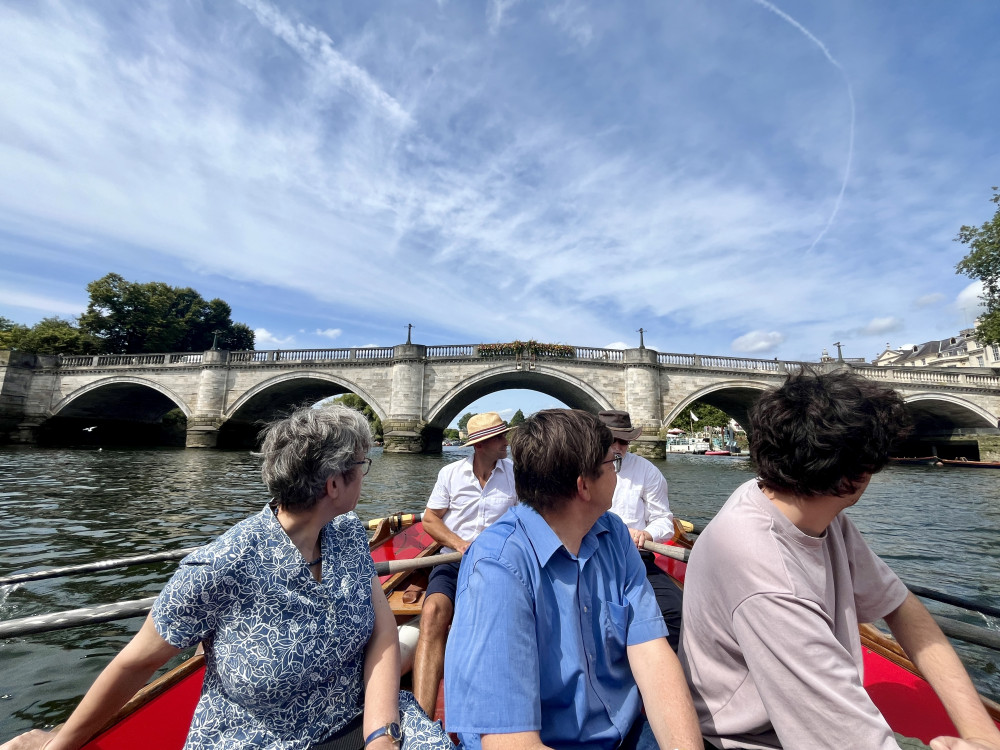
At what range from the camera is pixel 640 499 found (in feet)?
12.2

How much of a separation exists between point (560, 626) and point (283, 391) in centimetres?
2715

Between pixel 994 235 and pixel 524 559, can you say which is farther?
pixel 994 235

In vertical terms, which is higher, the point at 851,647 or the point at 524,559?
the point at 524,559

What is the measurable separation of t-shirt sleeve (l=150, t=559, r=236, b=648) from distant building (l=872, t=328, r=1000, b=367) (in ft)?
206

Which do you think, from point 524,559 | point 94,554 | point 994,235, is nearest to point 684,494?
point 94,554

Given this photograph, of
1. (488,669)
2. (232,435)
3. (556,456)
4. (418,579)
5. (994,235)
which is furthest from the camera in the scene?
(232,435)

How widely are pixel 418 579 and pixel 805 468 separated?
2968 mm

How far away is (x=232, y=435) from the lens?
2509cm

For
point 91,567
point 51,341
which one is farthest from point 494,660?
point 51,341

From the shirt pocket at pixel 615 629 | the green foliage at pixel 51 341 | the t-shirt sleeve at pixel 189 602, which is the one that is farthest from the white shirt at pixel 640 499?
the green foliage at pixel 51 341

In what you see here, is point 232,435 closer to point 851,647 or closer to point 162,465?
point 162,465

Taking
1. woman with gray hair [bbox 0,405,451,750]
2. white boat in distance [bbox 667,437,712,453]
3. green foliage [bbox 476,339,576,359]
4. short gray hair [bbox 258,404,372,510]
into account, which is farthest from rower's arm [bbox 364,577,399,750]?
white boat in distance [bbox 667,437,712,453]

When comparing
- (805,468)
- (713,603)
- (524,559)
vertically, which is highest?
(805,468)

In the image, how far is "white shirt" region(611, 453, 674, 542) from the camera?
12.0 ft
